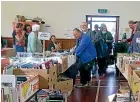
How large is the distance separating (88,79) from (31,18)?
15.6ft

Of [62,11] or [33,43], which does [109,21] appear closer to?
[62,11]

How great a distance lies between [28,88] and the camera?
2217mm

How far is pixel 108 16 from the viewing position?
8.99m

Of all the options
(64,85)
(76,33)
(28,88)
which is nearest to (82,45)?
(76,33)

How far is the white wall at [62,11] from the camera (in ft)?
29.1

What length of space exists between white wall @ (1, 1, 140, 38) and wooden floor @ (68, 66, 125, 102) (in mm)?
3335

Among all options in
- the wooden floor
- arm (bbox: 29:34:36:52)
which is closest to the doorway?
the wooden floor

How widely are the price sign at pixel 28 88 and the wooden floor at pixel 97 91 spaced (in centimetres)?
182

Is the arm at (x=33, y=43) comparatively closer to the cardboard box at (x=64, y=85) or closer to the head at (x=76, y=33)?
the head at (x=76, y=33)

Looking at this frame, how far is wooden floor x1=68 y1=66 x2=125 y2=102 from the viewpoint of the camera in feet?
14.2

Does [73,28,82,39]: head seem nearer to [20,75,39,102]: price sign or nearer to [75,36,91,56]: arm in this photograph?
[75,36,91,56]: arm

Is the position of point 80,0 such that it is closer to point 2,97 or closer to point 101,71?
point 101,71

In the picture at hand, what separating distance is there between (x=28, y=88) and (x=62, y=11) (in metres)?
7.18

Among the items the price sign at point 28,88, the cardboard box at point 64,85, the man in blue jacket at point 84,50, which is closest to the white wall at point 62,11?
the man in blue jacket at point 84,50
